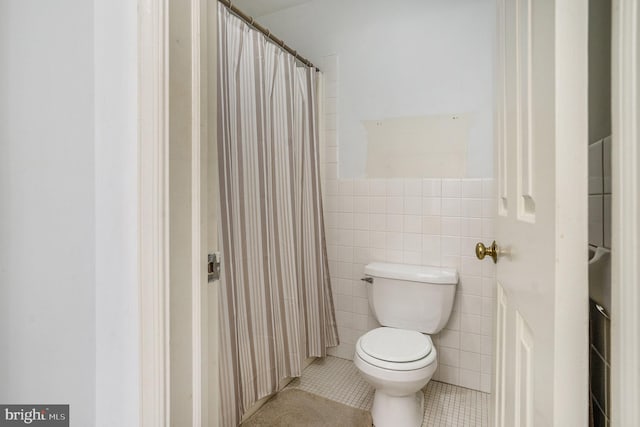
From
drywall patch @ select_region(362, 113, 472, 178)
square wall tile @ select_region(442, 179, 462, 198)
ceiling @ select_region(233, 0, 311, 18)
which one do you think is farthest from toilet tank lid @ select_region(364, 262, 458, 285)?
ceiling @ select_region(233, 0, 311, 18)

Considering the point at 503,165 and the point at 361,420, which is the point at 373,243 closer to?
the point at 361,420

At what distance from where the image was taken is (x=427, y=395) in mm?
1851

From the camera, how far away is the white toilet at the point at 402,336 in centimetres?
146

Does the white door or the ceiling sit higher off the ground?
the ceiling

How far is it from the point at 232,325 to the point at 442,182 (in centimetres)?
137

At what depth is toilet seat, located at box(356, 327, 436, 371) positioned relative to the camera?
1.45 meters

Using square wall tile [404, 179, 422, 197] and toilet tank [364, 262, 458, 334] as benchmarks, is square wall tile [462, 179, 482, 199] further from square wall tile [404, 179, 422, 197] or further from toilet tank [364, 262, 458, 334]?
toilet tank [364, 262, 458, 334]

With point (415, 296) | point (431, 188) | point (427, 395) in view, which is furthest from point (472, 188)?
point (427, 395)

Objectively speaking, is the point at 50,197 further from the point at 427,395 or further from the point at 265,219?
the point at 427,395
